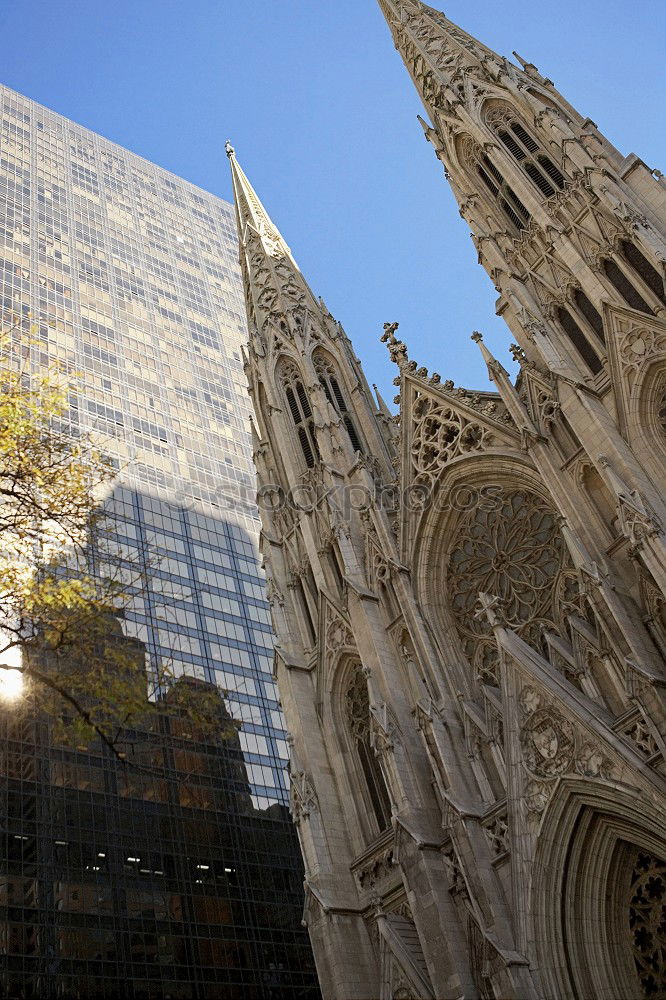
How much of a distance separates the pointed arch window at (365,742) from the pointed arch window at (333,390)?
722 centimetres

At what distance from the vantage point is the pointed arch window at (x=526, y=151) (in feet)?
82.3

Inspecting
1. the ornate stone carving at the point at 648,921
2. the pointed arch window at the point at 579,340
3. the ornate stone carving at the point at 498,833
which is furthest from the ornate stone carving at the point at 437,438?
the ornate stone carving at the point at 648,921

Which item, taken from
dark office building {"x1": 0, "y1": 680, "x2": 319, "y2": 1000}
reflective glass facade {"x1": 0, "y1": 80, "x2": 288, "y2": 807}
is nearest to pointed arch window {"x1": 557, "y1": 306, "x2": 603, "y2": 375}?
dark office building {"x1": 0, "y1": 680, "x2": 319, "y2": 1000}

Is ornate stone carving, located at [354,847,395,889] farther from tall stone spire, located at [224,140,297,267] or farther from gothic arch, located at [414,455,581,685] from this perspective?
tall stone spire, located at [224,140,297,267]

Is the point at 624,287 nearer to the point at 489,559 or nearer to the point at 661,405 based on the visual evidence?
the point at 661,405

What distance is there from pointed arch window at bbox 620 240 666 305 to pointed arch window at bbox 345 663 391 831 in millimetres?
11005

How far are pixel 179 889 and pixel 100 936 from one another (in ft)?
12.8

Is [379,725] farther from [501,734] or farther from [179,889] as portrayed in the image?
[179,889]

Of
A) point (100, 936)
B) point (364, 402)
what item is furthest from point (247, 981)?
point (364, 402)

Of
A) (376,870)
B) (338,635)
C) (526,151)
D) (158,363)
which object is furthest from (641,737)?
(158,363)

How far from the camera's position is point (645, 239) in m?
20.7

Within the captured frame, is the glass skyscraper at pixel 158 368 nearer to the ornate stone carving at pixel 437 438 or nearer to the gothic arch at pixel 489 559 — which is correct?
the ornate stone carving at pixel 437 438

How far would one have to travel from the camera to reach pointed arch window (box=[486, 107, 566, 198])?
2508 centimetres

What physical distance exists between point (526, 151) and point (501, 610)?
1321 centimetres
